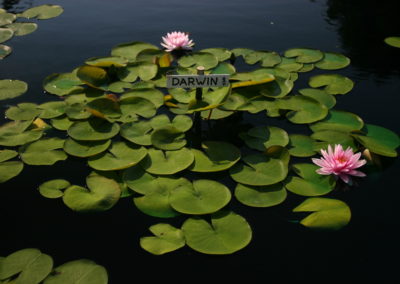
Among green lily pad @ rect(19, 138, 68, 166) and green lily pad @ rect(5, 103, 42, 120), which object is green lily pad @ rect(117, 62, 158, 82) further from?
green lily pad @ rect(19, 138, 68, 166)

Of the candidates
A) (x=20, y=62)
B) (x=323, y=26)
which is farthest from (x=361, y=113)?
(x=20, y=62)

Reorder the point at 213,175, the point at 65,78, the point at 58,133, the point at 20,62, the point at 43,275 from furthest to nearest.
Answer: the point at 20,62, the point at 65,78, the point at 58,133, the point at 213,175, the point at 43,275

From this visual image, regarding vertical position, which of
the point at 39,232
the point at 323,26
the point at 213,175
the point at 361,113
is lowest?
the point at 39,232

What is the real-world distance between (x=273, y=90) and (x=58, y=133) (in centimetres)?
145

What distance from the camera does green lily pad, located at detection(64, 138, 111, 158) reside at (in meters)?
2.23

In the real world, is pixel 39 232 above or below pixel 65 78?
below

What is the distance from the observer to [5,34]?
3658 millimetres

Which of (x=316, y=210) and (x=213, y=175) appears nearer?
(x=316, y=210)

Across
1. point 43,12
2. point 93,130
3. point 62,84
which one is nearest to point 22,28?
point 43,12

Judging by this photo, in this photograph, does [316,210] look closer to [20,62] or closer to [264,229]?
[264,229]

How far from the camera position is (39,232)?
6.15 feet

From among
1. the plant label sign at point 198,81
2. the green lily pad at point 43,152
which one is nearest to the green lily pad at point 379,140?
the plant label sign at point 198,81

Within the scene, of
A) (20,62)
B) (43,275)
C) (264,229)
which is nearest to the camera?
(43,275)

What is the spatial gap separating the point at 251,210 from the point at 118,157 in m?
0.80
